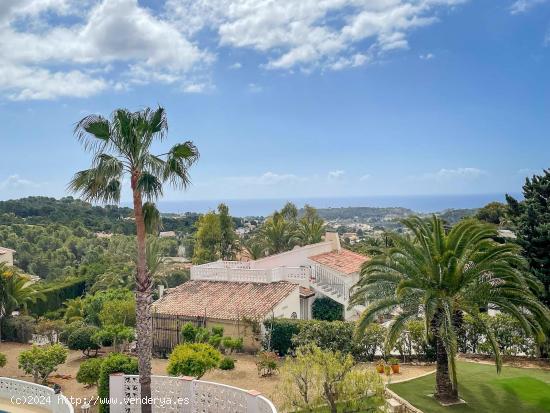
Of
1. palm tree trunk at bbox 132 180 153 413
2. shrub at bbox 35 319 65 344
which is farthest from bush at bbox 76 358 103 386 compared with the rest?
shrub at bbox 35 319 65 344

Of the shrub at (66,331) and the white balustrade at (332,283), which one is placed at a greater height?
the white balustrade at (332,283)

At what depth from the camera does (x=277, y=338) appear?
2012cm

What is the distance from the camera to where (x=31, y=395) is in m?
14.1

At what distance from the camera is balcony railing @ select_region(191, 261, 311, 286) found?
24.5 metres

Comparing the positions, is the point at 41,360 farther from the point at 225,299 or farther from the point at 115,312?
the point at 225,299

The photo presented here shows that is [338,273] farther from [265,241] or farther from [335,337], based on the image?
[265,241]

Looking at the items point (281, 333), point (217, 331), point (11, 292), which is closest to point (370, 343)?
point (281, 333)

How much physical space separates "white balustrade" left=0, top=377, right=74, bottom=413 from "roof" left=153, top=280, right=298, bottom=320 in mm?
8468

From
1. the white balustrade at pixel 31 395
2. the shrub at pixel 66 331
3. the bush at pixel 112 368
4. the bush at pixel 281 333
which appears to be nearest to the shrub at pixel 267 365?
the bush at pixel 281 333

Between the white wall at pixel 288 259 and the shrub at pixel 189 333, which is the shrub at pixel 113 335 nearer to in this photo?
the shrub at pixel 189 333

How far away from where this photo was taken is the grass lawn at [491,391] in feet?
42.3

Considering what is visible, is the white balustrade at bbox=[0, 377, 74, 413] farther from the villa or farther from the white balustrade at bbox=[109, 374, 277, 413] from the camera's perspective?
the villa

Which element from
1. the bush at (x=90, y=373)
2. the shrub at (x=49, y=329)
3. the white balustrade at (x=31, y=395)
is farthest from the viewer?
the shrub at (x=49, y=329)

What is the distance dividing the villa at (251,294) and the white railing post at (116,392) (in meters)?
8.30
